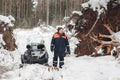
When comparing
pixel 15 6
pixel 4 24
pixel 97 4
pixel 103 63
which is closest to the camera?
pixel 103 63

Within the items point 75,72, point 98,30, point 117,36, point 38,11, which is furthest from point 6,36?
point 38,11

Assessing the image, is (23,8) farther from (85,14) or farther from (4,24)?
(85,14)

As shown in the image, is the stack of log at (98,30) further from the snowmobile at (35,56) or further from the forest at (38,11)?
the forest at (38,11)

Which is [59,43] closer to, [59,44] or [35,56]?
[59,44]

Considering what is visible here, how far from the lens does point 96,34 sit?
17.7 m

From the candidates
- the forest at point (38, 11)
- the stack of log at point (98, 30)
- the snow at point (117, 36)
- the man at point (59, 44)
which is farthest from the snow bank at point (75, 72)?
the forest at point (38, 11)

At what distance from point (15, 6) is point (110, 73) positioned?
55392 millimetres

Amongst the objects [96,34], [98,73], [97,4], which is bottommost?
[98,73]

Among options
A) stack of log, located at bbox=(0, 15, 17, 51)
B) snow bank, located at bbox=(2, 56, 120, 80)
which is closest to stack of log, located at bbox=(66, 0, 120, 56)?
snow bank, located at bbox=(2, 56, 120, 80)

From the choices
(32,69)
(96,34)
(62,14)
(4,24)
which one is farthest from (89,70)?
(62,14)

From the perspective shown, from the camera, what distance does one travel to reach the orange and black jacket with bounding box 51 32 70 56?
14.8 m

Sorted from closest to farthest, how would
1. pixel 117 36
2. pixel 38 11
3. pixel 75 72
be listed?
pixel 75 72
pixel 117 36
pixel 38 11

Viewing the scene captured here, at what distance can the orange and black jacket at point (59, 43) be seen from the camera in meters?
14.8

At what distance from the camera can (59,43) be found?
14.8 m
